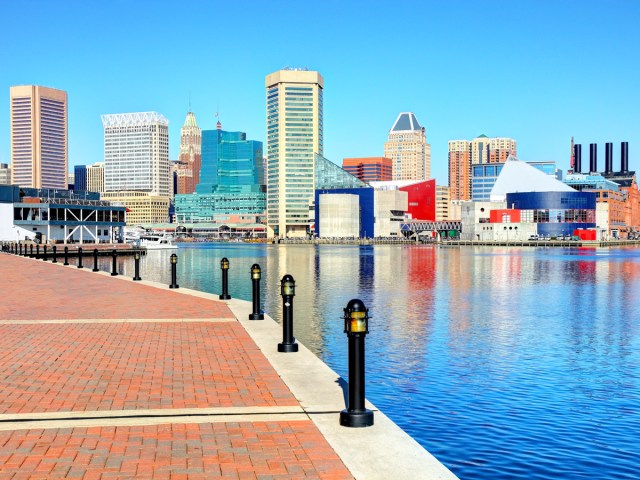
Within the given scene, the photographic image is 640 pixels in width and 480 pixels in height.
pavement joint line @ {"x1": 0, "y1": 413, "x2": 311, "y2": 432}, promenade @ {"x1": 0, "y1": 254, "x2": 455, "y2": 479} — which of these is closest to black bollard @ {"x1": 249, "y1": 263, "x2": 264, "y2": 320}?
promenade @ {"x1": 0, "y1": 254, "x2": 455, "y2": 479}

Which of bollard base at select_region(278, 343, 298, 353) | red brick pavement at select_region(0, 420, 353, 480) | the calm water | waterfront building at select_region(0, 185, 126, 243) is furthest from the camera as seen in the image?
waterfront building at select_region(0, 185, 126, 243)

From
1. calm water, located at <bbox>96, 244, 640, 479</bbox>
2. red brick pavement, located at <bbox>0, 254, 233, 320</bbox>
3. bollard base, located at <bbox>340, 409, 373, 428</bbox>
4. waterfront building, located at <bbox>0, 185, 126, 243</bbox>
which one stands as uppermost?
waterfront building, located at <bbox>0, 185, 126, 243</bbox>

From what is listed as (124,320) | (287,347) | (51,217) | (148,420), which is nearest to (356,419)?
(148,420)

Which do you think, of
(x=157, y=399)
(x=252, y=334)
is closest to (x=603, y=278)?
(x=252, y=334)

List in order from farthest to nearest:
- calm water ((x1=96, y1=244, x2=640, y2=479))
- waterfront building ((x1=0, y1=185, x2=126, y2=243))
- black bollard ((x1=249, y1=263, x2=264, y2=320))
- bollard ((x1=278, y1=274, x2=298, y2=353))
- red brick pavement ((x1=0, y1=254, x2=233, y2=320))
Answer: waterfront building ((x1=0, y1=185, x2=126, y2=243))
red brick pavement ((x1=0, y1=254, x2=233, y2=320))
black bollard ((x1=249, y1=263, x2=264, y2=320))
bollard ((x1=278, y1=274, x2=298, y2=353))
calm water ((x1=96, y1=244, x2=640, y2=479))

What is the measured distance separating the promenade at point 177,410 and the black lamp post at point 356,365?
6.1 inches

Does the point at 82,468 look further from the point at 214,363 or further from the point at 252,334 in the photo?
the point at 252,334

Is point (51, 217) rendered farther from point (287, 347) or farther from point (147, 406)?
point (147, 406)

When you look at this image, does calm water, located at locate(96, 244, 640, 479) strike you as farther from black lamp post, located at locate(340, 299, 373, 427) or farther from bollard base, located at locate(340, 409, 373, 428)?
black lamp post, located at locate(340, 299, 373, 427)

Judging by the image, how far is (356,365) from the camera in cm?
816

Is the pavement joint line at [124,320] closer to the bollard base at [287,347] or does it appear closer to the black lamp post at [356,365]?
the bollard base at [287,347]

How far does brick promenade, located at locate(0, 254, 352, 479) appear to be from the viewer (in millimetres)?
6668

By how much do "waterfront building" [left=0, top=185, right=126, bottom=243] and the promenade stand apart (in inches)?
3721

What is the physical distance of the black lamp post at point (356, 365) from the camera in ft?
26.5
